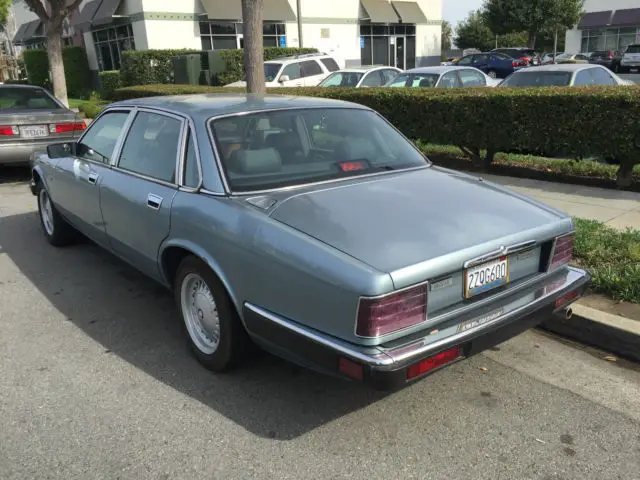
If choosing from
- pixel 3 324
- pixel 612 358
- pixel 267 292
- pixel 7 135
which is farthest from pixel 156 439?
pixel 7 135

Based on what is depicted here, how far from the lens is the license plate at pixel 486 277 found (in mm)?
2918

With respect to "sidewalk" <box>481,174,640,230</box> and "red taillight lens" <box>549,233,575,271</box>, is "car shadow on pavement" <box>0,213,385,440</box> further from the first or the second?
"sidewalk" <box>481,174,640,230</box>

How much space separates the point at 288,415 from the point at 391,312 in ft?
3.17

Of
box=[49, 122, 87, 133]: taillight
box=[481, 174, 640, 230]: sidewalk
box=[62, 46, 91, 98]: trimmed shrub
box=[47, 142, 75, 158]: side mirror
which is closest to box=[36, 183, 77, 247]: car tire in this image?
box=[47, 142, 75, 158]: side mirror

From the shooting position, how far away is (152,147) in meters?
4.19

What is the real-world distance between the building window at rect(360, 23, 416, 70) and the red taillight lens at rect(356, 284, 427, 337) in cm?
3156

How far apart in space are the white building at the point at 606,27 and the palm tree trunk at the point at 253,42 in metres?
46.7

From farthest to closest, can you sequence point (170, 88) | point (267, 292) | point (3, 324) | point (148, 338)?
point (170, 88)
point (3, 324)
point (148, 338)
point (267, 292)

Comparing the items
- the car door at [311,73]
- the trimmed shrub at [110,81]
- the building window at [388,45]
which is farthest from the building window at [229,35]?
the car door at [311,73]

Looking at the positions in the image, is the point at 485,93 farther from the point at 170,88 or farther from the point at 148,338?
the point at 170,88

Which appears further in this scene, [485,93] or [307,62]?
[307,62]

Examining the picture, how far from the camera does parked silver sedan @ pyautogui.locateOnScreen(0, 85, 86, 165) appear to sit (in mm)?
9172

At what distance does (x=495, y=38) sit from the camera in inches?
2549

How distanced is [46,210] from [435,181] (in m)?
4.54
